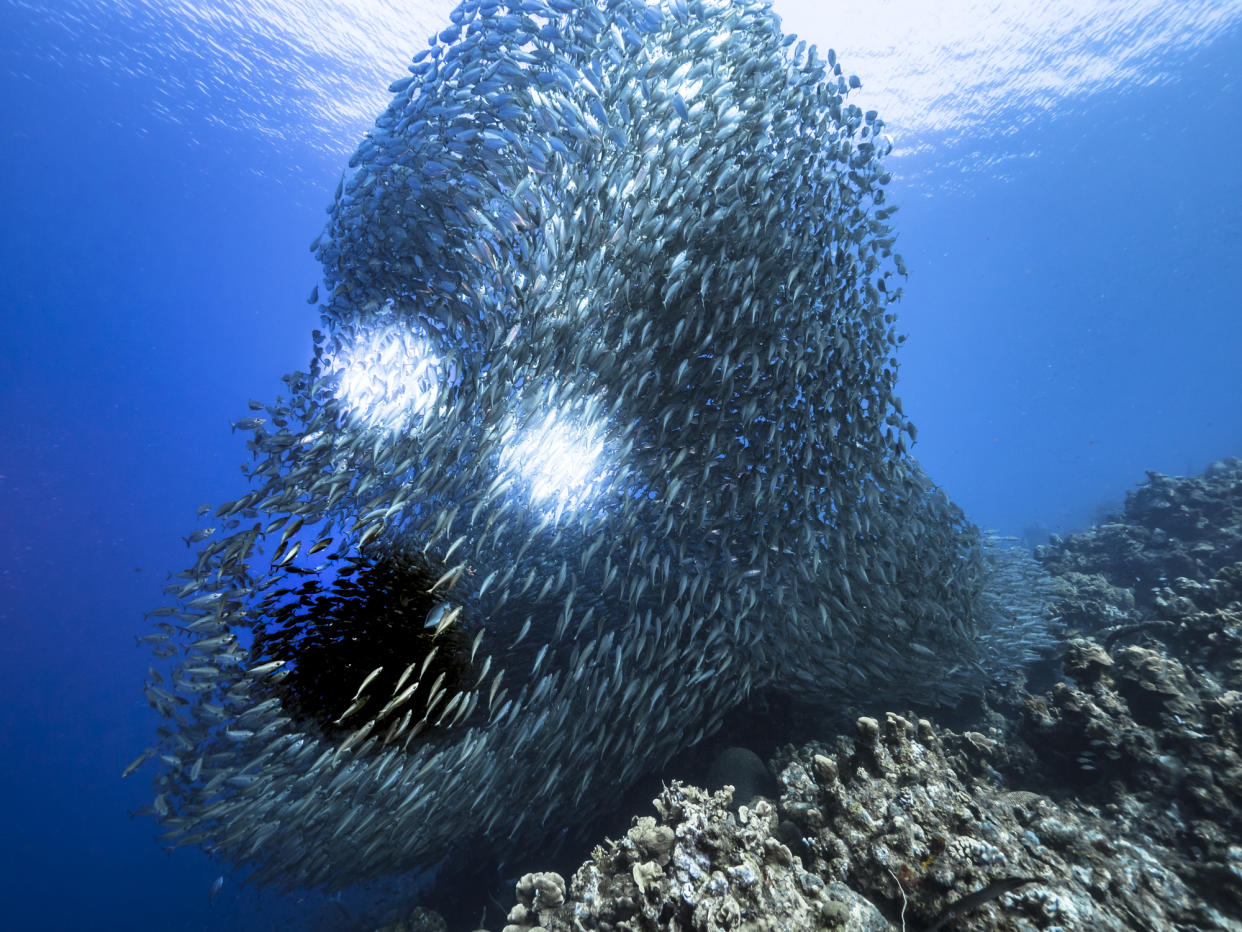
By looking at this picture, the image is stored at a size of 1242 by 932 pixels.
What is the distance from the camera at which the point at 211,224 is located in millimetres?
49562

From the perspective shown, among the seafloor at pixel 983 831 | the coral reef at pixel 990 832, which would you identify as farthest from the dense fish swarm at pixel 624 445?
the coral reef at pixel 990 832

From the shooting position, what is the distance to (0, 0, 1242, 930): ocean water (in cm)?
2534

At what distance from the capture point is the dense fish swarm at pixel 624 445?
17.9 ft

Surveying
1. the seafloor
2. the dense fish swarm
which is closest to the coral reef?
the seafloor

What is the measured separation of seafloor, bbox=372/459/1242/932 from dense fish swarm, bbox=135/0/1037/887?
1548 mm

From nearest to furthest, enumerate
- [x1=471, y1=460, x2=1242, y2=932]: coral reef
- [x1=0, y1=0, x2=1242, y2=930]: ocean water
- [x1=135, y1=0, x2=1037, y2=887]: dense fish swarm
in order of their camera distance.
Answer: [x1=471, y1=460, x2=1242, y2=932]: coral reef, [x1=135, y1=0, x2=1037, y2=887]: dense fish swarm, [x1=0, y1=0, x2=1242, y2=930]: ocean water

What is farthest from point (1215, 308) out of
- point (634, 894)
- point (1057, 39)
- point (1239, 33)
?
point (634, 894)

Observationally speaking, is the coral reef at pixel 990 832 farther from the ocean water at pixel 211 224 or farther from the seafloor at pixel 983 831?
the ocean water at pixel 211 224

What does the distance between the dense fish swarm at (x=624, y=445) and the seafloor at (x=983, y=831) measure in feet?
5.08

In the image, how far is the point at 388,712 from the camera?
2.83 meters

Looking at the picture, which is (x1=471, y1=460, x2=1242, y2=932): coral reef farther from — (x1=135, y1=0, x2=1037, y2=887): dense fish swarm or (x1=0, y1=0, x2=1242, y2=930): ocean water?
(x1=0, y1=0, x2=1242, y2=930): ocean water

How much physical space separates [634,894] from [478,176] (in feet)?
23.6

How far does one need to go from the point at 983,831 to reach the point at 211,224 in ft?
219

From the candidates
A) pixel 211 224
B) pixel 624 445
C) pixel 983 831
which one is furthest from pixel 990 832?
pixel 211 224
